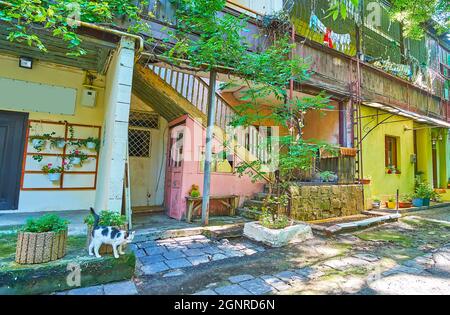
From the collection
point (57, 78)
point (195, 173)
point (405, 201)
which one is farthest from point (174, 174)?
point (405, 201)

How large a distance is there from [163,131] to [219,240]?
12.4 ft

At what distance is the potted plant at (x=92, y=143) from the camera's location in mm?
6086

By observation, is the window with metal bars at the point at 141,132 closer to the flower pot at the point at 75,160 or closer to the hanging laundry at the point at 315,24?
the flower pot at the point at 75,160

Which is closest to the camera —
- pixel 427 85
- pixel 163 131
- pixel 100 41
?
pixel 100 41

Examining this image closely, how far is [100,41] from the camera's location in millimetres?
4184

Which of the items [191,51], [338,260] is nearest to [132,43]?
[191,51]

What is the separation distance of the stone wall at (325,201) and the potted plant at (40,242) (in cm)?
467

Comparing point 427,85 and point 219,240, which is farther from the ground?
point 427,85

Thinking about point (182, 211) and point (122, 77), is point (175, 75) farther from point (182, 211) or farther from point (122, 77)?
point (182, 211)

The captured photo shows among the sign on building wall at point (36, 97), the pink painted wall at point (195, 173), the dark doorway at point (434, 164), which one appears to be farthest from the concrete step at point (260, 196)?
the dark doorway at point (434, 164)

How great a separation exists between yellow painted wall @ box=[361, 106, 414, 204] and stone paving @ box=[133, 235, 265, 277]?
587cm

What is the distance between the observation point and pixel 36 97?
5.67 metres

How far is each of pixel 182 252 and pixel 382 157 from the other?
324 inches

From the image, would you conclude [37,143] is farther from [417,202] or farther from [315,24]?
[417,202]
